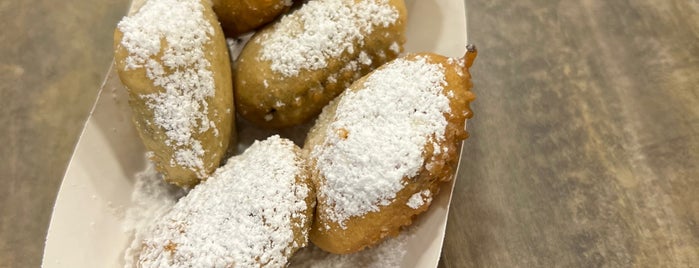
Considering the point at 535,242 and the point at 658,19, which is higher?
the point at 658,19

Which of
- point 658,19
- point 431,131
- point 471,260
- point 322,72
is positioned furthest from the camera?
point 658,19

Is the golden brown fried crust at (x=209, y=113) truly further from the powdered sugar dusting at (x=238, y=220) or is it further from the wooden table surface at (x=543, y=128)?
the wooden table surface at (x=543, y=128)

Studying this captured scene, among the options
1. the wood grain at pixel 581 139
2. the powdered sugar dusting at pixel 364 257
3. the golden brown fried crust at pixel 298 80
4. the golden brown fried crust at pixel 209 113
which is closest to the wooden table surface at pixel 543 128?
the wood grain at pixel 581 139

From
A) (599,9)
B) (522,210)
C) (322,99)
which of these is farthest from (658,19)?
(322,99)

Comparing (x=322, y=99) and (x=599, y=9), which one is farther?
(x=599, y=9)

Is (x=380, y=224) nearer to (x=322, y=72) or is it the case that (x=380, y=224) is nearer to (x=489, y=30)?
(x=322, y=72)

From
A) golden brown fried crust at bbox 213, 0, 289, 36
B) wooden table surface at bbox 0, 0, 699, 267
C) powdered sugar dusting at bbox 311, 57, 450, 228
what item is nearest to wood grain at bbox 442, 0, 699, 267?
wooden table surface at bbox 0, 0, 699, 267
